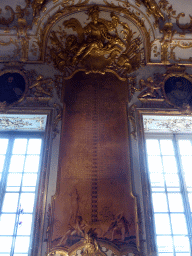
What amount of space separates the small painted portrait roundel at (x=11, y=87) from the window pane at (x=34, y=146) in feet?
3.10

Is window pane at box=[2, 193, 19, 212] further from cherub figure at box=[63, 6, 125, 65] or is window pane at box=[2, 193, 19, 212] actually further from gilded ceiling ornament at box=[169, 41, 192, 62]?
gilded ceiling ornament at box=[169, 41, 192, 62]

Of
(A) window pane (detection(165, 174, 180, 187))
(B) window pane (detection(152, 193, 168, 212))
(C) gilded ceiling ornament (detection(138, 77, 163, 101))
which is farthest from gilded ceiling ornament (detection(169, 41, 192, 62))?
(B) window pane (detection(152, 193, 168, 212))

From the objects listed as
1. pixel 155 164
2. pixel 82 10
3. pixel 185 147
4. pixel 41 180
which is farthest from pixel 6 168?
pixel 82 10

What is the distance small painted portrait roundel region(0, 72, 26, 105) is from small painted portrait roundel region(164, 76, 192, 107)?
3.22 metres

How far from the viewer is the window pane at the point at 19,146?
5.20 metres

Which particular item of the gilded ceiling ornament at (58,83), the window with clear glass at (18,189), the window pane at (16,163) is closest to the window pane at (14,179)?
the window with clear glass at (18,189)

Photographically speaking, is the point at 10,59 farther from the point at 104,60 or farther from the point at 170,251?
the point at 170,251

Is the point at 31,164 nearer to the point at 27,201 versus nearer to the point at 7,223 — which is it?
the point at 27,201

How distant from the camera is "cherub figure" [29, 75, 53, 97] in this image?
536cm

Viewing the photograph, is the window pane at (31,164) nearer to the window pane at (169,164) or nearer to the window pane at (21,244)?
the window pane at (21,244)

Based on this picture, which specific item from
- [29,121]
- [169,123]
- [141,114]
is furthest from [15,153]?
[169,123]

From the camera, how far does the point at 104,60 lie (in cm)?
594

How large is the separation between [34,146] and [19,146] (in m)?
0.32

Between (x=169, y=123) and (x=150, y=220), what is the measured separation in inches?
89.0
